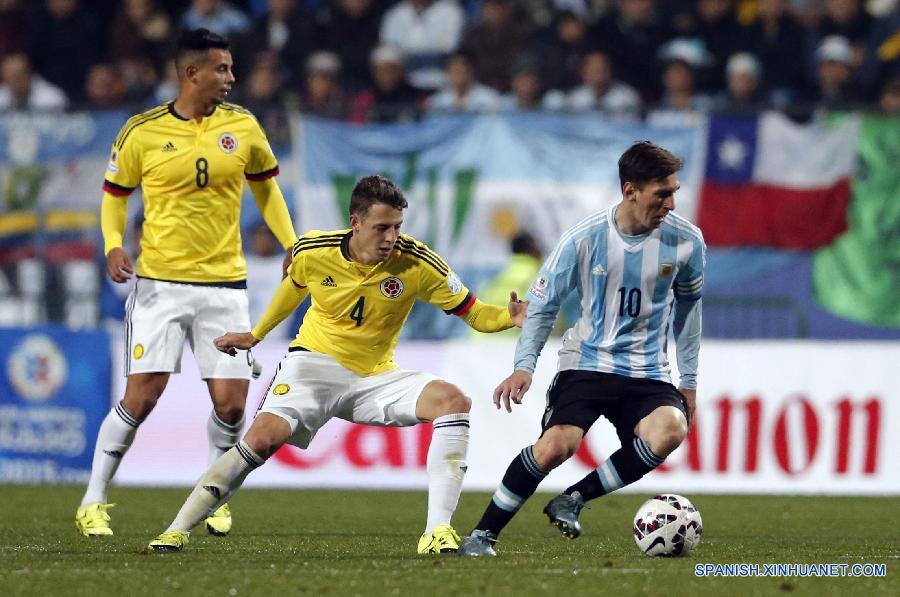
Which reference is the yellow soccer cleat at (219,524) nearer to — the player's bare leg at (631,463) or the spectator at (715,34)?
the player's bare leg at (631,463)

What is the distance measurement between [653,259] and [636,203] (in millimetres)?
280

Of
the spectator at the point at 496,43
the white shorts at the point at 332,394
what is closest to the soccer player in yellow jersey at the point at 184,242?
the white shorts at the point at 332,394

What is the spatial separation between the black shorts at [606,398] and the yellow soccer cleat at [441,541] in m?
0.68

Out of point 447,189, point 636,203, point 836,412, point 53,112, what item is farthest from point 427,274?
point 53,112

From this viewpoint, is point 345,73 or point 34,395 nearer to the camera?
point 34,395

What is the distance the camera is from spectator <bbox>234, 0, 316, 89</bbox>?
1650cm

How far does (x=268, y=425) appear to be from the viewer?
290 inches

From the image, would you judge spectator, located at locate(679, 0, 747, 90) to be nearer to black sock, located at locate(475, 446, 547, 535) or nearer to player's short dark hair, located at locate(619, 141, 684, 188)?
player's short dark hair, located at locate(619, 141, 684, 188)

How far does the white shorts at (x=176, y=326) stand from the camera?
8.54 m

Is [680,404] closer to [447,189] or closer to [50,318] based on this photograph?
[447,189]

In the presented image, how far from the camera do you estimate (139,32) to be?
17.2 metres

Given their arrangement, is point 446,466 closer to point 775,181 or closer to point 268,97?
point 775,181

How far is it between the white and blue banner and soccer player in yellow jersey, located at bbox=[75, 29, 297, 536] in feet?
19.3

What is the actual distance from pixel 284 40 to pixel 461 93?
230 cm
